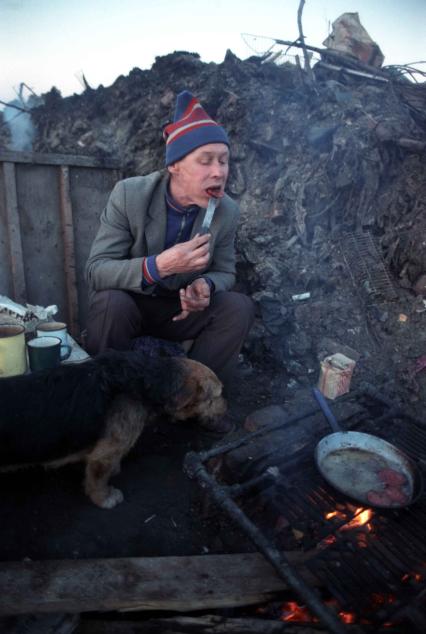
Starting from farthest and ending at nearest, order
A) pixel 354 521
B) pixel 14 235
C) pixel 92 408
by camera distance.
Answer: pixel 14 235 < pixel 92 408 < pixel 354 521

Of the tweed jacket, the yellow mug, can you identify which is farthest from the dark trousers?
the yellow mug

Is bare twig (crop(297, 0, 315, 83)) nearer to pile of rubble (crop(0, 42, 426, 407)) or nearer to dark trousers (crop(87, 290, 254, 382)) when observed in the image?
pile of rubble (crop(0, 42, 426, 407))

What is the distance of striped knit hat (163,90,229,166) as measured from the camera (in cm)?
312

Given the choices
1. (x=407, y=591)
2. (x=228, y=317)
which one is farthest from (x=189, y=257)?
(x=407, y=591)

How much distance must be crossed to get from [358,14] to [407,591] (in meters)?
9.32

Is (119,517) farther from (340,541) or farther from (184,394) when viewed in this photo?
(340,541)

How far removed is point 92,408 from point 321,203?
4.55 metres

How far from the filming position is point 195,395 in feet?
9.72

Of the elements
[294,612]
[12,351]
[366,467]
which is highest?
[12,351]

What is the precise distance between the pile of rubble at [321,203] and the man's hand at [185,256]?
2.04 metres

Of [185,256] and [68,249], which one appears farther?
[68,249]

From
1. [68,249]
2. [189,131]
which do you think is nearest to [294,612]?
[189,131]

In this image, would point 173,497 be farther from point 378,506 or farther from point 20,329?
point 20,329

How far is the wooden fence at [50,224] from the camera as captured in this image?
4.41m
